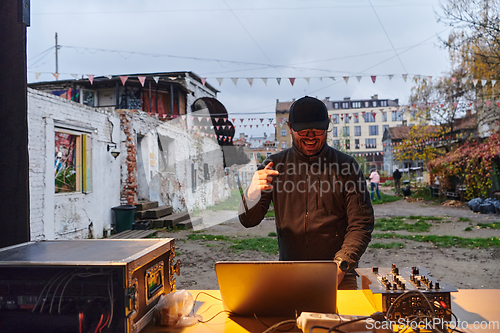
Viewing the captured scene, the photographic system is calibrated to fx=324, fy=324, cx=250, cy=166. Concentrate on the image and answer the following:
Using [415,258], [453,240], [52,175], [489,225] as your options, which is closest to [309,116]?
[415,258]

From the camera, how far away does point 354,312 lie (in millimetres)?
1460

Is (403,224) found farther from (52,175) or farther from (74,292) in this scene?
(74,292)

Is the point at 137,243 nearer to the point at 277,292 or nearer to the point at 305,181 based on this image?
the point at 277,292

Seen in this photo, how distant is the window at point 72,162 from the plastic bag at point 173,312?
662cm

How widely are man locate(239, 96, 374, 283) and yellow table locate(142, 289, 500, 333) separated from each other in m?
0.44

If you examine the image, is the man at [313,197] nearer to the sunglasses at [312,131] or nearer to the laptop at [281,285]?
the sunglasses at [312,131]

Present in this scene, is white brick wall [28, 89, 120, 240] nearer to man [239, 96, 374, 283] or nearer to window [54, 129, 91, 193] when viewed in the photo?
window [54, 129, 91, 193]

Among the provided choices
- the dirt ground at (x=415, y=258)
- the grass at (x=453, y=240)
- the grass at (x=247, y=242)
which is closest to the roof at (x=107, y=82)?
the dirt ground at (x=415, y=258)

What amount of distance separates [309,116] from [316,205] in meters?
0.59

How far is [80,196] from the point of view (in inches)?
293

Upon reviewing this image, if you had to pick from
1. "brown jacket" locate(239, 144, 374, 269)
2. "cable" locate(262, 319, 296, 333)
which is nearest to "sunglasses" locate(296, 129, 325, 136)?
"brown jacket" locate(239, 144, 374, 269)

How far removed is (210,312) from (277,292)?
42cm

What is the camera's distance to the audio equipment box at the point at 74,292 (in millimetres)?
1216

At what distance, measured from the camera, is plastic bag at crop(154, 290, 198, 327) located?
4.53ft
